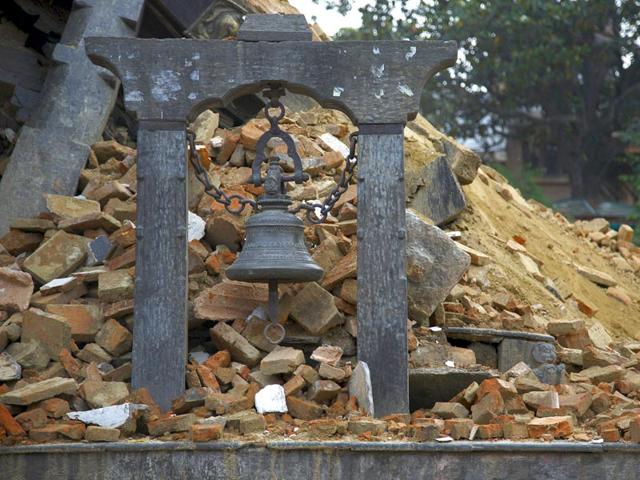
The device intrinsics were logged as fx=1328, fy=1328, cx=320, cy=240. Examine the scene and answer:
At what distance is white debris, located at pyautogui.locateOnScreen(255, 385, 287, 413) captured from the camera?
7.83 metres

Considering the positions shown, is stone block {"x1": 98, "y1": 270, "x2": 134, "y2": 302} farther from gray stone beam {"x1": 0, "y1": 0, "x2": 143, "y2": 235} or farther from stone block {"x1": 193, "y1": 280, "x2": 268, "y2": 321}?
gray stone beam {"x1": 0, "y1": 0, "x2": 143, "y2": 235}

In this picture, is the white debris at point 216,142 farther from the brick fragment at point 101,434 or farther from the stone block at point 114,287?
the brick fragment at point 101,434

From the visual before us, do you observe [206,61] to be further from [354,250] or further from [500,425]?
[500,425]

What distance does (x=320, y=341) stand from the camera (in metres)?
8.48

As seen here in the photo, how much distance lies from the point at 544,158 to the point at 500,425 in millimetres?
21140

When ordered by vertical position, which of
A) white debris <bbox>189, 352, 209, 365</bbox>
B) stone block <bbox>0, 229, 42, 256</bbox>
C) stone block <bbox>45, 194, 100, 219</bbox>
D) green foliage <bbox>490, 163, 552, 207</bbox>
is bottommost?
white debris <bbox>189, 352, 209, 365</bbox>

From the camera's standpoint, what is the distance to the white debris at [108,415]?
300 inches

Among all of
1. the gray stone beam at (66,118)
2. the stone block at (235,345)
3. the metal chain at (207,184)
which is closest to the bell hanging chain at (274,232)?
the metal chain at (207,184)

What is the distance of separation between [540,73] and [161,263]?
16075 millimetres

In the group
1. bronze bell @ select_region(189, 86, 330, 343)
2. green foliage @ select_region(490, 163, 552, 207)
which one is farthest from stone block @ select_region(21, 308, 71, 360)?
green foliage @ select_region(490, 163, 552, 207)

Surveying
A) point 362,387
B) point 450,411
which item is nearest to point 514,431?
point 450,411

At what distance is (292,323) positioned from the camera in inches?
339

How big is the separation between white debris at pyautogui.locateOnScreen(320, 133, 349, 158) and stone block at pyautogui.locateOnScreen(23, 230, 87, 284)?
2.11m

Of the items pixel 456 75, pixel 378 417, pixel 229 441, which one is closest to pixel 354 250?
pixel 378 417
